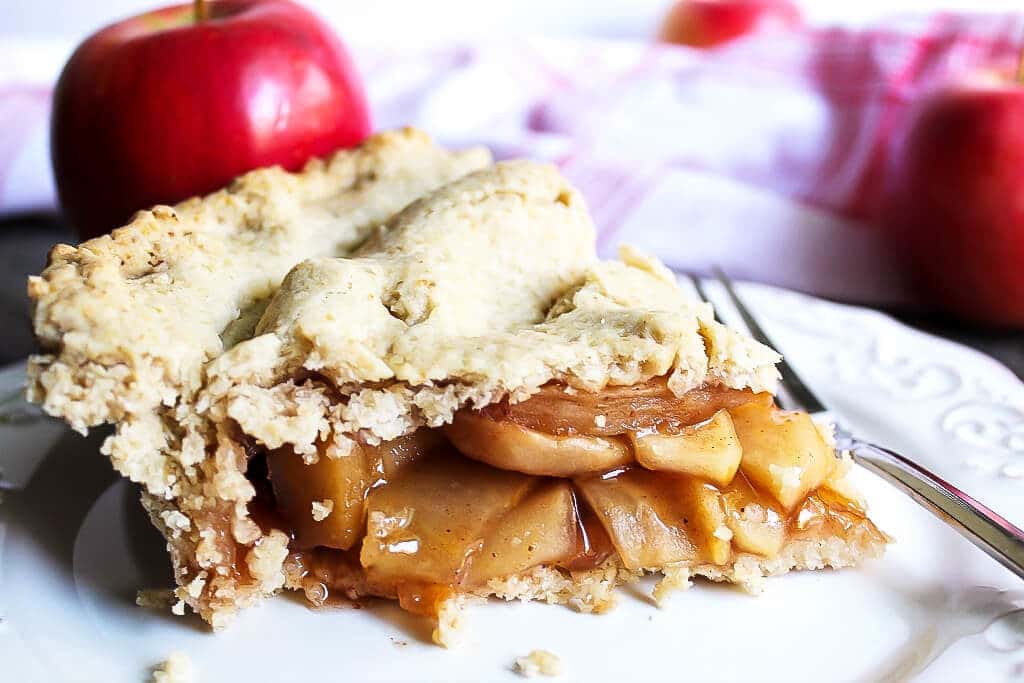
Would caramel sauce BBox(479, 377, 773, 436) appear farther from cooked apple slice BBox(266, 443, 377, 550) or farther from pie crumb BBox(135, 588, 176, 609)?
pie crumb BBox(135, 588, 176, 609)

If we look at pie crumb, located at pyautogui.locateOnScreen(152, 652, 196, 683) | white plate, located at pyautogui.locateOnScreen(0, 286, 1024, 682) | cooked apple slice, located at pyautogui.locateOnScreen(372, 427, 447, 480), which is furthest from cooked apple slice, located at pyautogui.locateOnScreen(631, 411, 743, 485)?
pie crumb, located at pyautogui.locateOnScreen(152, 652, 196, 683)

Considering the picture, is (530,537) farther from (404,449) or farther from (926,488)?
(926,488)

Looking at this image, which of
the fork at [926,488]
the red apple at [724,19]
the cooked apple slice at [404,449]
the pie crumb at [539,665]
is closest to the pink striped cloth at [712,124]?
the red apple at [724,19]

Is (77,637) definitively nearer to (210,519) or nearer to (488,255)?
(210,519)

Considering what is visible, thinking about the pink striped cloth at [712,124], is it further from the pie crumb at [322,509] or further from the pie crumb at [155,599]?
the pie crumb at [155,599]

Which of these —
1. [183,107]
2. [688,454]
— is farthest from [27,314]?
[688,454]

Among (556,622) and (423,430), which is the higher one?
(423,430)
